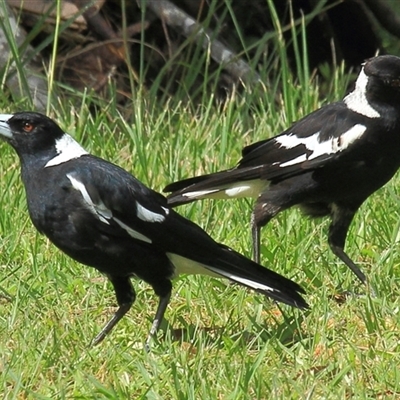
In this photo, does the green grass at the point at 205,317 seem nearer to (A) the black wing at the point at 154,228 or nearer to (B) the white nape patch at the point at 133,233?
(A) the black wing at the point at 154,228

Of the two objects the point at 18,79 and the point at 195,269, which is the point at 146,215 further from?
the point at 18,79

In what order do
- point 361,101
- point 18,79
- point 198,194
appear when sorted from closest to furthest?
1. point 361,101
2. point 198,194
3. point 18,79

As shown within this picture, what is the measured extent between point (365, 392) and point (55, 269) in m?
1.51

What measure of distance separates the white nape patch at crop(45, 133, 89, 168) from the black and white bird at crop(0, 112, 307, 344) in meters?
0.01

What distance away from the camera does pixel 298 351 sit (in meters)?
3.63

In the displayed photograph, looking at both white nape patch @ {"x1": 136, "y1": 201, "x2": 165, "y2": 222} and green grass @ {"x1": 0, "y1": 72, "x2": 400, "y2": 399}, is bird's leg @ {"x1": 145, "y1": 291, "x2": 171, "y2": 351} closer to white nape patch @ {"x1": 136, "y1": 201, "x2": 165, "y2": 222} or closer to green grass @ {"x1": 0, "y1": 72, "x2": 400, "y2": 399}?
green grass @ {"x1": 0, "y1": 72, "x2": 400, "y2": 399}

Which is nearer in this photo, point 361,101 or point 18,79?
point 361,101

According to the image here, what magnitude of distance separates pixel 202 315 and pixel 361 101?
1088 mm

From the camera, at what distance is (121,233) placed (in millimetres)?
3822

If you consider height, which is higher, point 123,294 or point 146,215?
point 146,215

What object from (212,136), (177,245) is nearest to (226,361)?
(177,245)

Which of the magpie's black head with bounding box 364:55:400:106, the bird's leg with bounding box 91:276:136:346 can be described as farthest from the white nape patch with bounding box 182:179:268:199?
the bird's leg with bounding box 91:276:136:346

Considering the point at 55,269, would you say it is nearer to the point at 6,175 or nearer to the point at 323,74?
the point at 6,175

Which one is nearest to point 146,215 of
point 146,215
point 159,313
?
point 146,215
